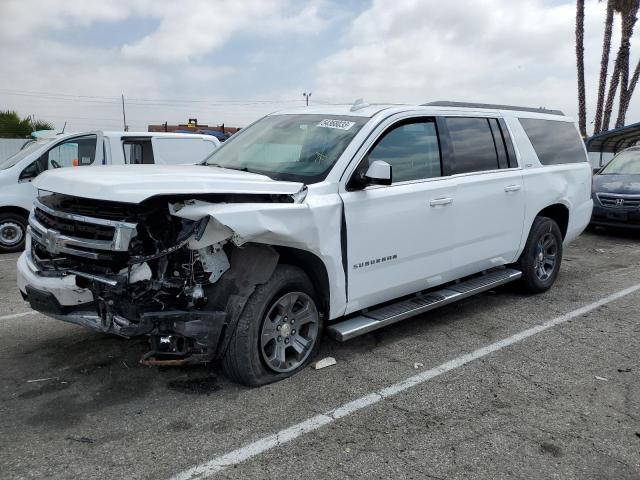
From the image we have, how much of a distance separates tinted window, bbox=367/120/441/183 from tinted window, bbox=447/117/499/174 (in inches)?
9.9

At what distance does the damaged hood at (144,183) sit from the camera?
3.12 m

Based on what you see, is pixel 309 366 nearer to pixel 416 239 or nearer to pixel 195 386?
pixel 195 386

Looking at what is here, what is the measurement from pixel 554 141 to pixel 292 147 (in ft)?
11.0

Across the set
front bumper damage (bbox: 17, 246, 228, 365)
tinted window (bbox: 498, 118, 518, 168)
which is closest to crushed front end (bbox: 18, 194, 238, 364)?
front bumper damage (bbox: 17, 246, 228, 365)

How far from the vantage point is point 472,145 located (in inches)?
200

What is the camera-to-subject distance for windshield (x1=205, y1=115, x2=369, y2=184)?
13.3 feet

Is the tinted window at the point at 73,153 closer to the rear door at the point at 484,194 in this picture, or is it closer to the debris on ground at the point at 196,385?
the debris on ground at the point at 196,385

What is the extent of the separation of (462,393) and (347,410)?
2.73ft

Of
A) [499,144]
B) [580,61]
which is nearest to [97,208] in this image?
[499,144]

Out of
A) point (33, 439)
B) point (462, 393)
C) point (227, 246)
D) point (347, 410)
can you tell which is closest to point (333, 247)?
point (227, 246)

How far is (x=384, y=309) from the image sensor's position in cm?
443

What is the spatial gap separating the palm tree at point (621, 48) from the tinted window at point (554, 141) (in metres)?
16.9

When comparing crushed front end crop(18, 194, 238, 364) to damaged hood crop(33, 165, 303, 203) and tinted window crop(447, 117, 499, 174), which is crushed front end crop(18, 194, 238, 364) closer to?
damaged hood crop(33, 165, 303, 203)

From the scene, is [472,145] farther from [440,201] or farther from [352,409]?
[352,409]
